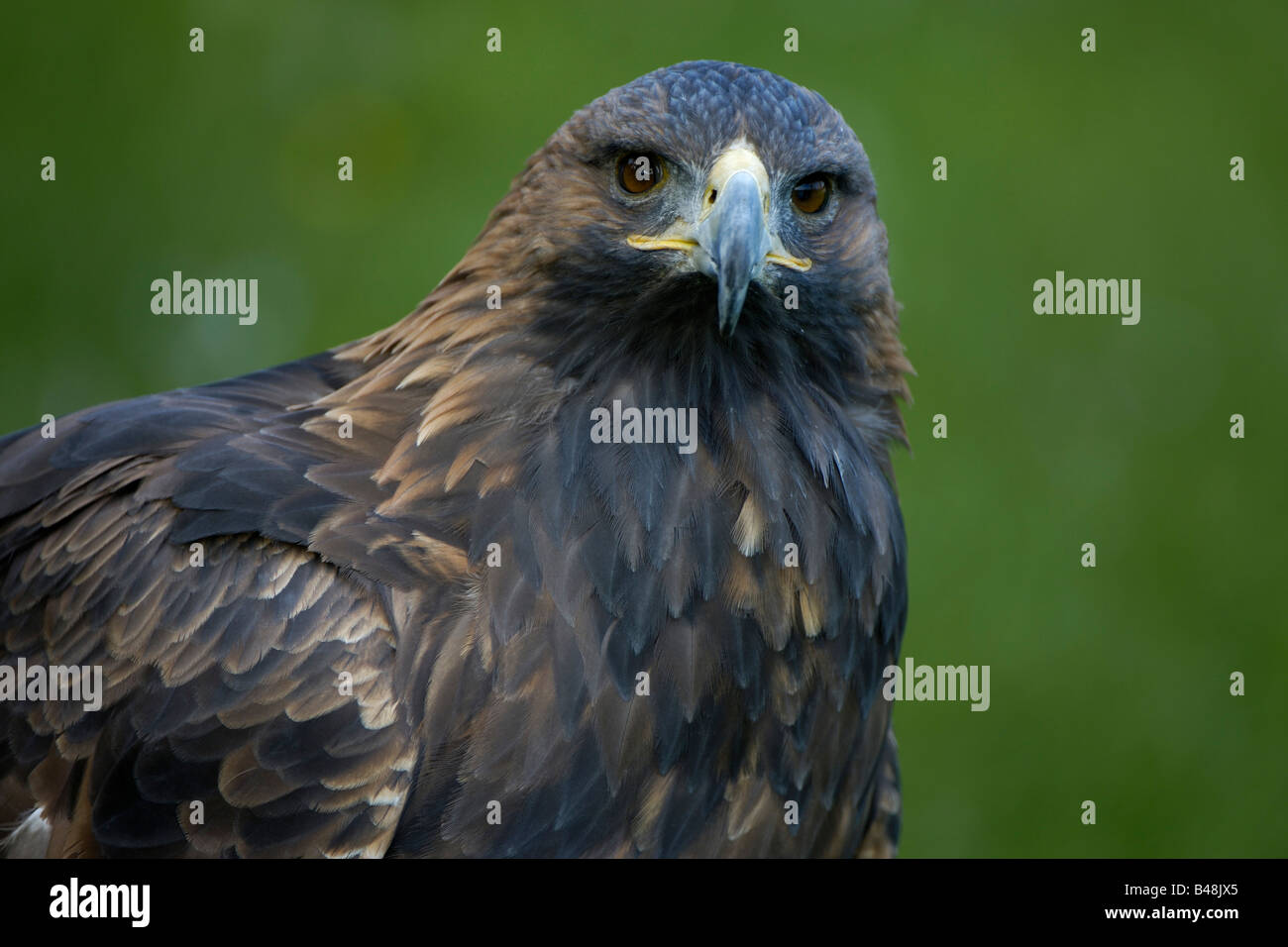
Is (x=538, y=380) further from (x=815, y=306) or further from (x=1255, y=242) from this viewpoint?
(x=1255, y=242)


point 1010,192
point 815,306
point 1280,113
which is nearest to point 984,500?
point 1010,192

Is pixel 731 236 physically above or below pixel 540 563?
above

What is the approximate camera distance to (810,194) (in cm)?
310

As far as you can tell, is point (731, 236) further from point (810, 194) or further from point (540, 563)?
point (540, 563)

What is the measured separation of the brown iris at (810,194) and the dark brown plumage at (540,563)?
0.02 metres

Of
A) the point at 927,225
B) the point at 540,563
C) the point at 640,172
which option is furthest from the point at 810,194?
the point at 927,225

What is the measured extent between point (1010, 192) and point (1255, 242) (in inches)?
49.0

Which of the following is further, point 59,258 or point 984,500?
point 59,258

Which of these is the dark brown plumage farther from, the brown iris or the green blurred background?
the green blurred background

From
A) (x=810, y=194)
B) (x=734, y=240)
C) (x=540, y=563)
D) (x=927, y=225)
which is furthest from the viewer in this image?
(x=927, y=225)

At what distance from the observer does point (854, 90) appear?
22.3 ft

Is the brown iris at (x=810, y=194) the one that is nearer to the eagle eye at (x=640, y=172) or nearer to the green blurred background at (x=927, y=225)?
the eagle eye at (x=640, y=172)

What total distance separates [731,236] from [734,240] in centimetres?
1

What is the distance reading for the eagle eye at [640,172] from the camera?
300cm
